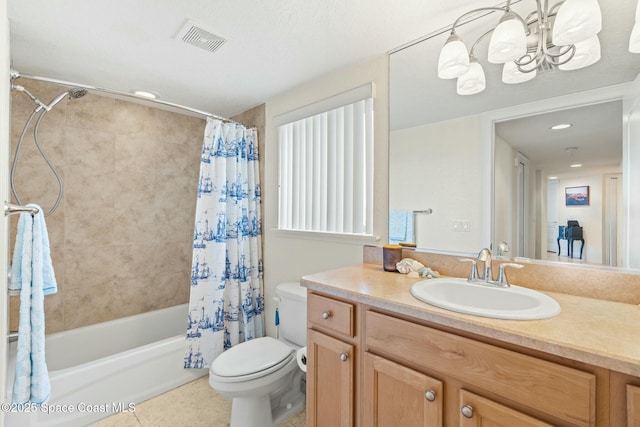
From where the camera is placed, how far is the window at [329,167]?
1.80 metres

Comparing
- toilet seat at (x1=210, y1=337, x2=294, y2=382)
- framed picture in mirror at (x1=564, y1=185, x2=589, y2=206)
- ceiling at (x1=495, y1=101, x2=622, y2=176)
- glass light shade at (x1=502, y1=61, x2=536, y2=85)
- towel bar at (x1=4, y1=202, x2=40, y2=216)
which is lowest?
toilet seat at (x1=210, y1=337, x2=294, y2=382)

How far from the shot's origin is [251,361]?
1.61m

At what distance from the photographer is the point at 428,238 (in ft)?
5.07

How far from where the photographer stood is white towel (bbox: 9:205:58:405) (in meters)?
1.25

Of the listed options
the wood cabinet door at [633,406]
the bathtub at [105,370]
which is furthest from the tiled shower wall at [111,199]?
the wood cabinet door at [633,406]

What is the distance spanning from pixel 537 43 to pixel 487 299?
1.09 m

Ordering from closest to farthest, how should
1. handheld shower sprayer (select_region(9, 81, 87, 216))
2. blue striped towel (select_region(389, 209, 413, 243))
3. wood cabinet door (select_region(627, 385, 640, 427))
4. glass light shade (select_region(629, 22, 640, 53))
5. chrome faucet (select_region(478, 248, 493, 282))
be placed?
wood cabinet door (select_region(627, 385, 640, 427)), glass light shade (select_region(629, 22, 640, 53)), chrome faucet (select_region(478, 248, 493, 282)), blue striped towel (select_region(389, 209, 413, 243)), handheld shower sprayer (select_region(9, 81, 87, 216))

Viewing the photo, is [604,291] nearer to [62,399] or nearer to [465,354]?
[465,354]

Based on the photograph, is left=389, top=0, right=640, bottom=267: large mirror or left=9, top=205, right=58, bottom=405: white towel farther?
left=9, top=205, right=58, bottom=405: white towel

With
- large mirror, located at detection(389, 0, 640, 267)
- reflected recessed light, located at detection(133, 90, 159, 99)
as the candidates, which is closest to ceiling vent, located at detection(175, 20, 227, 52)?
reflected recessed light, located at detection(133, 90, 159, 99)

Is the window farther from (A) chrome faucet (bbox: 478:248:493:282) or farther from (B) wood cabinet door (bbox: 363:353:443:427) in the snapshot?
(B) wood cabinet door (bbox: 363:353:443:427)

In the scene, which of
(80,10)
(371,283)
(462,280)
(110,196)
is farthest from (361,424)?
(110,196)

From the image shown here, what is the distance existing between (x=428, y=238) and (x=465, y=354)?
2.47 feet

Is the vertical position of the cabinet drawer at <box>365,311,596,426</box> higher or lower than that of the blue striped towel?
lower
